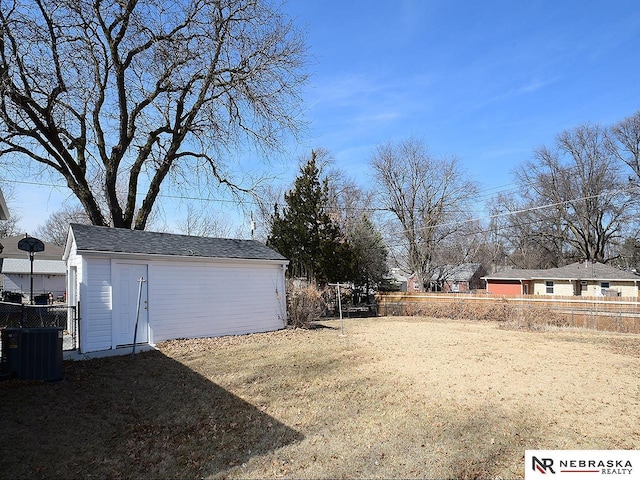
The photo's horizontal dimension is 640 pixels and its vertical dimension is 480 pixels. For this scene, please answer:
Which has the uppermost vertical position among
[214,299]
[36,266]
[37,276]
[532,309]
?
[36,266]

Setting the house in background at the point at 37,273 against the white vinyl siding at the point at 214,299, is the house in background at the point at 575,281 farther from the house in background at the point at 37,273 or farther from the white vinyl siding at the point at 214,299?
the house in background at the point at 37,273

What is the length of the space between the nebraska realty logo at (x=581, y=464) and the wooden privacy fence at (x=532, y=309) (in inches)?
446

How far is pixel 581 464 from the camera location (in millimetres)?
3916

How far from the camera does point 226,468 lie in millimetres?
3932

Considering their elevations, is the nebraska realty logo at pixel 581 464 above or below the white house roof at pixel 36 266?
below

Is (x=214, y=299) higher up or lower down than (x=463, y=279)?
higher up

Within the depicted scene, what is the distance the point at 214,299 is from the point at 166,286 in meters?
1.52

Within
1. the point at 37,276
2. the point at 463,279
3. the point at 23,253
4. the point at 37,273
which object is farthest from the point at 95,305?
the point at 463,279

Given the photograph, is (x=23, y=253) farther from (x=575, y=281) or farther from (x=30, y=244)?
(x=575, y=281)

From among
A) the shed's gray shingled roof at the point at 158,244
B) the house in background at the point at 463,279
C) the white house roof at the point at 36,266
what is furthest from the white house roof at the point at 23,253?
the house in background at the point at 463,279

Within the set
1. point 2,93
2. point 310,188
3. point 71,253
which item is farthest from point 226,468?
point 310,188

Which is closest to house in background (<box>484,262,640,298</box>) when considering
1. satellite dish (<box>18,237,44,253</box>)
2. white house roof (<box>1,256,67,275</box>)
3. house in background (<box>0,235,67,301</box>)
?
satellite dish (<box>18,237,44,253</box>)

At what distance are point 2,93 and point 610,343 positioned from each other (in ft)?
61.6

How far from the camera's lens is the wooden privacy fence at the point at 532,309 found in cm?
1528
